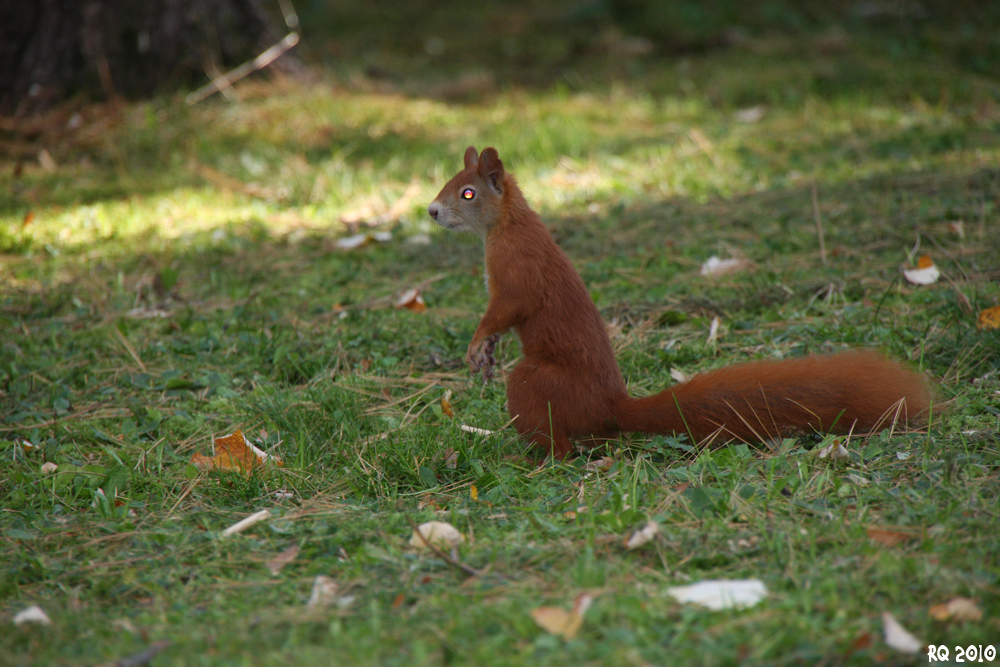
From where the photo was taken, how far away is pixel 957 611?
1408 mm

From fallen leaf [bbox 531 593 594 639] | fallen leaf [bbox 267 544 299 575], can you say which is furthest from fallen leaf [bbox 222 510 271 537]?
fallen leaf [bbox 531 593 594 639]

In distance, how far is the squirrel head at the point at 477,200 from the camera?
261 centimetres

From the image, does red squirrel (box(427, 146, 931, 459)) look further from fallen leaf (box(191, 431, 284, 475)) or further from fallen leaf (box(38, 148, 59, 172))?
fallen leaf (box(38, 148, 59, 172))

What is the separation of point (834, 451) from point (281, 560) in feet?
4.43

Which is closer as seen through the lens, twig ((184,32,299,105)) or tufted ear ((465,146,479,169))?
tufted ear ((465,146,479,169))

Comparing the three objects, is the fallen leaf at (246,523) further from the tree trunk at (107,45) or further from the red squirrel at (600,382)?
the tree trunk at (107,45)

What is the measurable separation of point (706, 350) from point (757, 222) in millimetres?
1305

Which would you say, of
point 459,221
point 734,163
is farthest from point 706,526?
point 734,163

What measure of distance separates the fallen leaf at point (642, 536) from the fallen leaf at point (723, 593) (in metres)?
0.15

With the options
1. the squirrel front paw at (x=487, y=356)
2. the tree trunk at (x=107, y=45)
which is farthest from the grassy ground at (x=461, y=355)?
the tree trunk at (x=107, y=45)

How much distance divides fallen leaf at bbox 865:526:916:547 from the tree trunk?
5.39 metres

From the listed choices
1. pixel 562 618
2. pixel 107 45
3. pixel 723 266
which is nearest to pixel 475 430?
pixel 562 618

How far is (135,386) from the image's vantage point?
2814mm

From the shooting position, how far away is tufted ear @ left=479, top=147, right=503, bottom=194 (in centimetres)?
262
